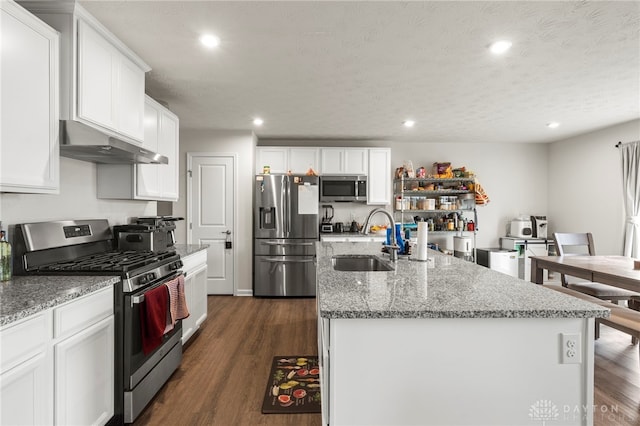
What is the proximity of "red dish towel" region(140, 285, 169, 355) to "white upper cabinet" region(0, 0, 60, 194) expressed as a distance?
0.81m

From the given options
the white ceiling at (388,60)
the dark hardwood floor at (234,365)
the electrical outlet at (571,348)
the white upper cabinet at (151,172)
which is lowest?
the dark hardwood floor at (234,365)

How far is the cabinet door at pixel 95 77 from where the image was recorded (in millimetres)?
1826

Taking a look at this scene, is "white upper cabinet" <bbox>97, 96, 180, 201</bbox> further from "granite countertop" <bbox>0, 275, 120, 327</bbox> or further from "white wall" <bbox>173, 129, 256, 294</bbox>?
"white wall" <bbox>173, 129, 256, 294</bbox>

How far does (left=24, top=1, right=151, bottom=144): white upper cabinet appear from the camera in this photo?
1782mm

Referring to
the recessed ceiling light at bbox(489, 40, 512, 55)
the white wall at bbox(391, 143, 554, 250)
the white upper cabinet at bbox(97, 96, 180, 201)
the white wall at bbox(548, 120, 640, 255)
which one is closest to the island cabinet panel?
the recessed ceiling light at bbox(489, 40, 512, 55)

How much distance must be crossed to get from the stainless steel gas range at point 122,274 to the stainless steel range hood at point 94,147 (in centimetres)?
48

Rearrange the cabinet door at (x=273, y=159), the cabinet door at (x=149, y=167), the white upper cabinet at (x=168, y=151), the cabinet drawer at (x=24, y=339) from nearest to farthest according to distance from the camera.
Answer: the cabinet drawer at (x=24, y=339), the cabinet door at (x=149, y=167), the white upper cabinet at (x=168, y=151), the cabinet door at (x=273, y=159)

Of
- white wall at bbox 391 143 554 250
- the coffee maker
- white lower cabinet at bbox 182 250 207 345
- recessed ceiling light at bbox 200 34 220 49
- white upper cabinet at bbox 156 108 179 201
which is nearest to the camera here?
recessed ceiling light at bbox 200 34 220 49

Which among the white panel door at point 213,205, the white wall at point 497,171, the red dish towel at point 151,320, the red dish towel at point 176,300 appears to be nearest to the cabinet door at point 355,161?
the white wall at point 497,171

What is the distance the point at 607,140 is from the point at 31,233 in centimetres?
641

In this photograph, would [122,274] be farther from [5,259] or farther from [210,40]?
[210,40]

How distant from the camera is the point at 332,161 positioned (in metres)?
4.91

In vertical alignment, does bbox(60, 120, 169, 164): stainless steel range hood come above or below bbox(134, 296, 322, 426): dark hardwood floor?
above

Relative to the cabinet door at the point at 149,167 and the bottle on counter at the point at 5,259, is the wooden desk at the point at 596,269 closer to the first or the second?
the cabinet door at the point at 149,167
